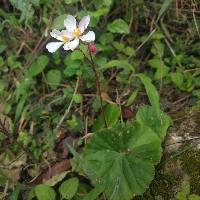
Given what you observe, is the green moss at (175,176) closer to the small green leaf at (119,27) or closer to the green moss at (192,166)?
the green moss at (192,166)

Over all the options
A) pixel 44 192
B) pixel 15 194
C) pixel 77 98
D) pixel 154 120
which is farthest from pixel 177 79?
pixel 15 194

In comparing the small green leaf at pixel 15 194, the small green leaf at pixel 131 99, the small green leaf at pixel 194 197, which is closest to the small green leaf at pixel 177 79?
the small green leaf at pixel 131 99

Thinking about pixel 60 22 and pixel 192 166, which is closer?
pixel 192 166

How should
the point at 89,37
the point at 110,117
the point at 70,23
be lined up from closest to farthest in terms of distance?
the point at 89,37 < the point at 70,23 < the point at 110,117

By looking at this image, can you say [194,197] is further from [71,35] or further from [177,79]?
[71,35]

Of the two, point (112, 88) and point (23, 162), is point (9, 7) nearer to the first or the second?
point (112, 88)

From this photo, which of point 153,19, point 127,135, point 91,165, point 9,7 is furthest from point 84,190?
point 9,7
